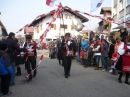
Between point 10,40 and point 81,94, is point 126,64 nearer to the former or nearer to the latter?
point 81,94

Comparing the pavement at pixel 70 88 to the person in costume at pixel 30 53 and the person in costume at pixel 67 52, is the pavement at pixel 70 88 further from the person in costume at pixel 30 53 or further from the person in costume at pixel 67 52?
the person in costume at pixel 67 52

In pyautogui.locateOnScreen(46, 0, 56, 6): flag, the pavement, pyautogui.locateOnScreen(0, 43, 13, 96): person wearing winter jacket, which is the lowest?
the pavement

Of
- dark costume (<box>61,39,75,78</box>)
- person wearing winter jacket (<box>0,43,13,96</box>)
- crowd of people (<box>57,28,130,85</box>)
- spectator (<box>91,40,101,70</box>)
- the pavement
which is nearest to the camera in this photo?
person wearing winter jacket (<box>0,43,13,96</box>)

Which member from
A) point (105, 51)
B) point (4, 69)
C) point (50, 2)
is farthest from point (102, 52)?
point (4, 69)

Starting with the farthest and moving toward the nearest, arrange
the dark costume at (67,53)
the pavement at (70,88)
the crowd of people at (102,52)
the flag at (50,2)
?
the dark costume at (67,53)
the flag at (50,2)
the crowd of people at (102,52)
the pavement at (70,88)

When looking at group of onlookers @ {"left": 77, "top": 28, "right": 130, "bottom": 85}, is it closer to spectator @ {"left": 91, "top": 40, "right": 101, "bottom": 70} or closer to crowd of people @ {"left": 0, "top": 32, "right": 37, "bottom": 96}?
spectator @ {"left": 91, "top": 40, "right": 101, "bottom": 70}

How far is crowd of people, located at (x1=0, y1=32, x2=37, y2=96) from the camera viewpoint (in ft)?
18.9

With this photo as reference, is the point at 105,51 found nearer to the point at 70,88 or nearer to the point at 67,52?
the point at 67,52

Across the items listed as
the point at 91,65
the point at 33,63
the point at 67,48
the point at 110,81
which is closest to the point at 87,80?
the point at 110,81

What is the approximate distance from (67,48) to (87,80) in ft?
5.62

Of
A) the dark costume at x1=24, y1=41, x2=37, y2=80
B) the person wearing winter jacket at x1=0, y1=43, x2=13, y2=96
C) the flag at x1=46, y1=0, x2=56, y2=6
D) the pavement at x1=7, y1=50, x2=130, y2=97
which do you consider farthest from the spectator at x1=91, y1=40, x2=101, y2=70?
the person wearing winter jacket at x1=0, y1=43, x2=13, y2=96

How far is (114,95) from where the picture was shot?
5.79m

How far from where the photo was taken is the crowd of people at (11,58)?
227 inches

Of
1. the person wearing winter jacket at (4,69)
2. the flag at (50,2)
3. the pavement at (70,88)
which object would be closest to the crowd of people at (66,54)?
the person wearing winter jacket at (4,69)
